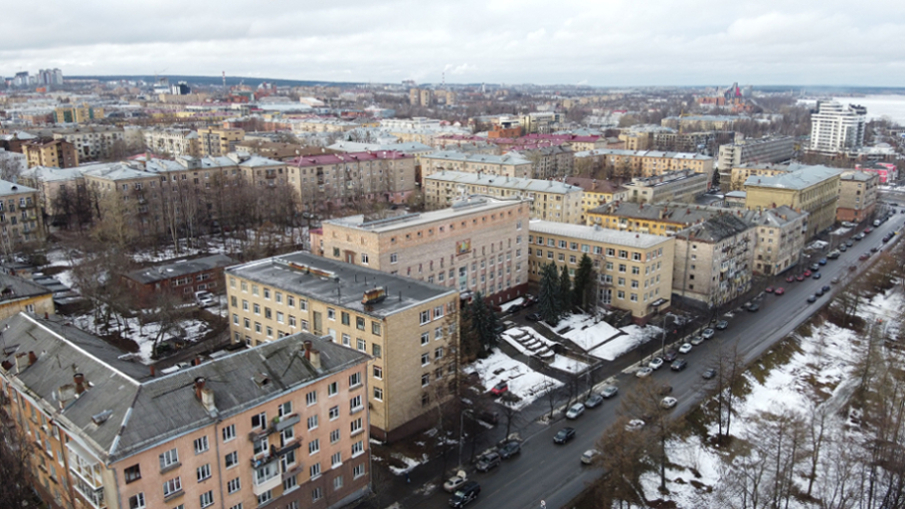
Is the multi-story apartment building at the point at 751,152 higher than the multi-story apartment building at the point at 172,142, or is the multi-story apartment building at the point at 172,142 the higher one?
the multi-story apartment building at the point at 172,142

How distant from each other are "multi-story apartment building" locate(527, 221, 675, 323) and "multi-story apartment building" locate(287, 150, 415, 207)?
42163mm

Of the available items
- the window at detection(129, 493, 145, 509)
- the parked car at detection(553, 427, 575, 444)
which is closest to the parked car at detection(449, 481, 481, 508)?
the parked car at detection(553, 427, 575, 444)

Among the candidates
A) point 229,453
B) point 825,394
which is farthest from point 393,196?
point 229,453

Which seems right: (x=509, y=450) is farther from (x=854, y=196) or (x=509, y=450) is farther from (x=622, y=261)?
(x=854, y=196)

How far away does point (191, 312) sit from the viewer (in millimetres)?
48469

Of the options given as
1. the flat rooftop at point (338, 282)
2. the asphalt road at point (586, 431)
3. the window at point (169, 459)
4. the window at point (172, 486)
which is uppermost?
the flat rooftop at point (338, 282)

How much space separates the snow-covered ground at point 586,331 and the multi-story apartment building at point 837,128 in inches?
5483

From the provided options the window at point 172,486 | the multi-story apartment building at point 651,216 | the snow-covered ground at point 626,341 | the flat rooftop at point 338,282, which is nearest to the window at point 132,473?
the window at point 172,486

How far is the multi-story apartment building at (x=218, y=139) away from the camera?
12838cm

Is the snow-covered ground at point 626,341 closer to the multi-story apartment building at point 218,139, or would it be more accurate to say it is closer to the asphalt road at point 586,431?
the asphalt road at point 586,431

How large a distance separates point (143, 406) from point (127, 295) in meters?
28.8

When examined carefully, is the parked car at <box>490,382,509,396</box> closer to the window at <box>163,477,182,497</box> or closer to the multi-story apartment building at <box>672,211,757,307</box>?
the window at <box>163,477,182,497</box>

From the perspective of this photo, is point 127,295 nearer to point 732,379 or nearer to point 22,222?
point 22,222

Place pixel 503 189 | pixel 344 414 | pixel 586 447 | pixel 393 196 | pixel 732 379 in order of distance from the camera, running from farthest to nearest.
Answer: pixel 393 196, pixel 503 189, pixel 732 379, pixel 586 447, pixel 344 414
